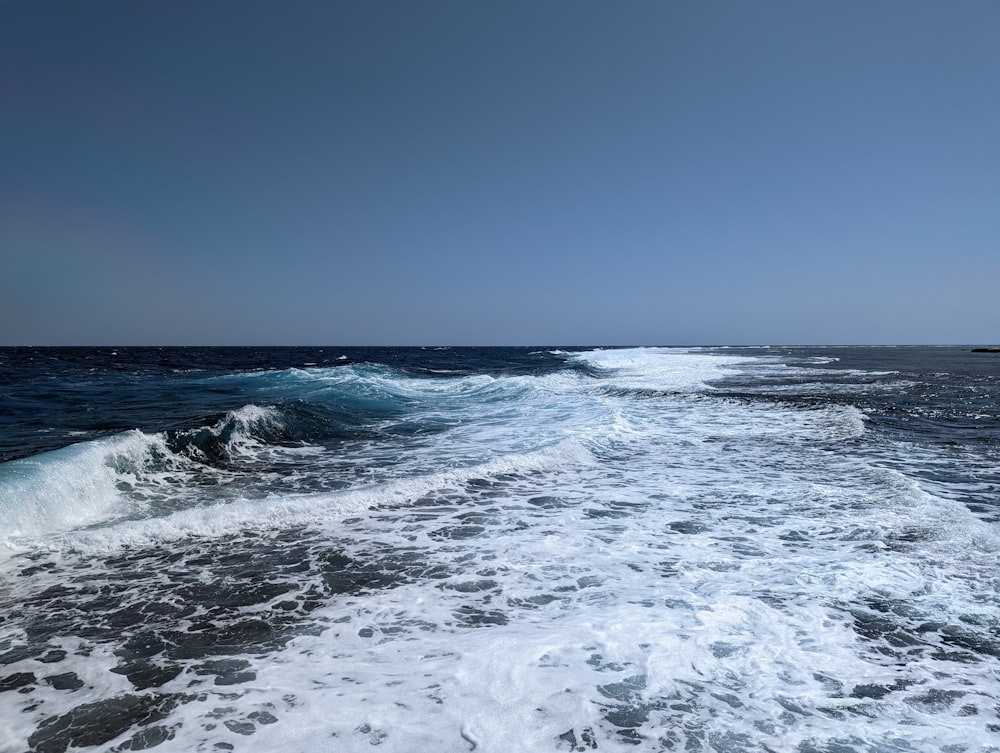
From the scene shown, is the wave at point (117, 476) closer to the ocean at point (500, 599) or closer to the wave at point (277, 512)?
the ocean at point (500, 599)

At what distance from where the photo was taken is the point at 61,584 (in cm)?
504

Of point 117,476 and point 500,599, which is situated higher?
point 117,476

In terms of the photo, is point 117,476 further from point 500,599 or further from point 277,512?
point 500,599

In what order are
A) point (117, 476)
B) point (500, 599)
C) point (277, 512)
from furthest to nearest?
point (117, 476) < point (277, 512) < point (500, 599)

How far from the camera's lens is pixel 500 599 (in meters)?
4.71

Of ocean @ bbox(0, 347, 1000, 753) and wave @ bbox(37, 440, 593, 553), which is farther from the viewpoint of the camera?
wave @ bbox(37, 440, 593, 553)

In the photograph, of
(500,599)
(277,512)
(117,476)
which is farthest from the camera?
(117,476)

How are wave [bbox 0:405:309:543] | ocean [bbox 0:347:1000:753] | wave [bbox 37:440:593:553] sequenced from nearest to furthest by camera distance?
ocean [bbox 0:347:1000:753] → wave [bbox 37:440:593:553] → wave [bbox 0:405:309:543]

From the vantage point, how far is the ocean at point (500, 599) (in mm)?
3102

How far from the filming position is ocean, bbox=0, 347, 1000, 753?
3102mm

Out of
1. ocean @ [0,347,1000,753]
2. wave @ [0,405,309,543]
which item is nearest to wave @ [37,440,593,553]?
ocean @ [0,347,1000,753]

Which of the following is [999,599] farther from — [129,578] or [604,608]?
[129,578]

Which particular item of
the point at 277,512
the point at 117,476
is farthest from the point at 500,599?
the point at 117,476

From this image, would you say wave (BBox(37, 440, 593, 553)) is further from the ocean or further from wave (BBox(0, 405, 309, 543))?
wave (BBox(0, 405, 309, 543))
